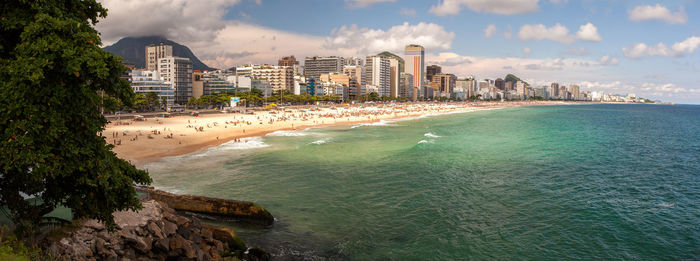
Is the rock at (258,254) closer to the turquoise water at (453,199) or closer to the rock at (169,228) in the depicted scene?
the turquoise water at (453,199)

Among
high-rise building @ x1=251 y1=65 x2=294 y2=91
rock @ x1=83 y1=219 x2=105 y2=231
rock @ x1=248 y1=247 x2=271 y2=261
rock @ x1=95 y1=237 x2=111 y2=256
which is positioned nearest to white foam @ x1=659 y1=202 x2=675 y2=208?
rock @ x1=248 y1=247 x2=271 y2=261

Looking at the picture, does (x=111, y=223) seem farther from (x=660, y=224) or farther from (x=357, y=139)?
(x=357, y=139)

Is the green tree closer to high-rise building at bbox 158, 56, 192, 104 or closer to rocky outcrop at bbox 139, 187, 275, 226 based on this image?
rocky outcrop at bbox 139, 187, 275, 226

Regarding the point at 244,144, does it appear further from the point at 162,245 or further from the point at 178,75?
the point at 178,75

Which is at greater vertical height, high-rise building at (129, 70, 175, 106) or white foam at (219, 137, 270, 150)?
high-rise building at (129, 70, 175, 106)

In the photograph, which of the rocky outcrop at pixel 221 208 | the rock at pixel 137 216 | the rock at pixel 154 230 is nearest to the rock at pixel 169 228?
the rock at pixel 154 230

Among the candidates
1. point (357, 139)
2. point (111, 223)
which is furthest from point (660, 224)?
point (357, 139)
